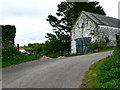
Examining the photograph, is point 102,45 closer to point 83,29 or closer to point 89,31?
point 89,31

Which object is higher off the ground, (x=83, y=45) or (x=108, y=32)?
(x=108, y=32)

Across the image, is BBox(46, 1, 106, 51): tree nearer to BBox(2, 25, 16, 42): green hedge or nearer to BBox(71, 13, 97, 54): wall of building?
BBox(71, 13, 97, 54): wall of building

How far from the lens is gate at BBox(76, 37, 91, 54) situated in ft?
81.0

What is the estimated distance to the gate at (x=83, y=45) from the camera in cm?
2470

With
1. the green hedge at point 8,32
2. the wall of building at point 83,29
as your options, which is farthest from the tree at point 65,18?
the green hedge at point 8,32

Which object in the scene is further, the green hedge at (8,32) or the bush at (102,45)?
the bush at (102,45)

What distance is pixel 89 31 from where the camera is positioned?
2439 centimetres

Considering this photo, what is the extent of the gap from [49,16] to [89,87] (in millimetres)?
30797

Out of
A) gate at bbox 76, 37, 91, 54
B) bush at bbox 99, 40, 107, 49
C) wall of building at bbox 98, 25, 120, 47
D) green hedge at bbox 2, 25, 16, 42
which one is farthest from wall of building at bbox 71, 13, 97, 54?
green hedge at bbox 2, 25, 16, 42

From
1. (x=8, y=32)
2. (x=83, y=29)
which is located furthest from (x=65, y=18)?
(x=8, y=32)

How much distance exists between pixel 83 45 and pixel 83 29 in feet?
10.00

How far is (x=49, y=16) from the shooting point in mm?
35188

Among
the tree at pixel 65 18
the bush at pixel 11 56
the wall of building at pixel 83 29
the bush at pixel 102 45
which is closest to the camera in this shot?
the bush at pixel 11 56

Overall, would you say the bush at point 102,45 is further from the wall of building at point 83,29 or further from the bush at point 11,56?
the bush at point 11,56
